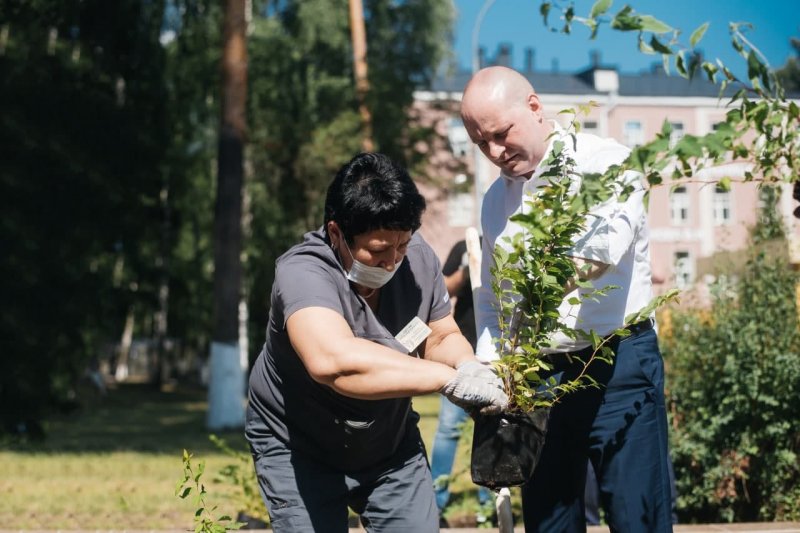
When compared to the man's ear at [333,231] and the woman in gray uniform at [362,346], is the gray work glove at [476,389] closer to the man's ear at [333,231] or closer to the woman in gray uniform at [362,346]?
the woman in gray uniform at [362,346]

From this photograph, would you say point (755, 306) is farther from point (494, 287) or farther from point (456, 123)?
point (456, 123)

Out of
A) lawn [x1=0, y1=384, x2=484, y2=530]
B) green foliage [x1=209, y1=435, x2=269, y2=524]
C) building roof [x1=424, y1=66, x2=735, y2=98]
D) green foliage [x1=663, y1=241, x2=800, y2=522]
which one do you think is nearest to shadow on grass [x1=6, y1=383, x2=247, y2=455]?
lawn [x1=0, y1=384, x2=484, y2=530]

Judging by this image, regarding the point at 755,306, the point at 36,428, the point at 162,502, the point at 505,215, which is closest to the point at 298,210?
the point at 36,428

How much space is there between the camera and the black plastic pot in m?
3.16

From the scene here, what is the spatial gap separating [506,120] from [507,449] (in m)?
0.96

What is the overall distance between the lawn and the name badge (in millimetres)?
2983

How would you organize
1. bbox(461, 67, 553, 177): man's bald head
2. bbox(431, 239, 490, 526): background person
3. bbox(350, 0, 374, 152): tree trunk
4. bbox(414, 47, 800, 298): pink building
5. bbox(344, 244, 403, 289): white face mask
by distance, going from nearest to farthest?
bbox(344, 244, 403, 289): white face mask → bbox(461, 67, 553, 177): man's bald head → bbox(431, 239, 490, 526): background person → bbox(350, 0, 374, 152): tree trunk → bbox(414, 47, 800, 298): pink building

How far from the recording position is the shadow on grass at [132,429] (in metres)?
13.7

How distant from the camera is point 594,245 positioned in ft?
10.2

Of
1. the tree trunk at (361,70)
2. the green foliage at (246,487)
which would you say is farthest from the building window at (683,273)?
the tree trunk at (361,70)

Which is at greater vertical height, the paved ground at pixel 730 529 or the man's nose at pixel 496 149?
the man's nose at pixel 496 149

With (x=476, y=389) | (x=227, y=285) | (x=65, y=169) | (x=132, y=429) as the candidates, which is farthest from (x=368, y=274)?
(x=65, y=169)

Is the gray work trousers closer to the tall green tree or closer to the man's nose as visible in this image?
the man's nose

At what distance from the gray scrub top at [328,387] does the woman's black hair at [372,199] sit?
0.16 metres
